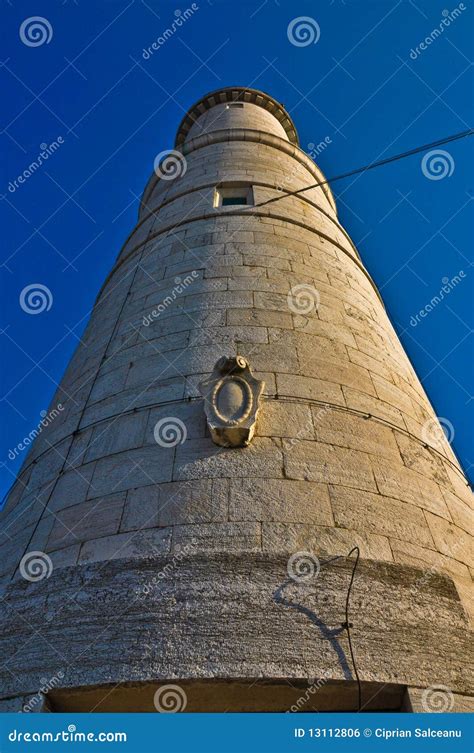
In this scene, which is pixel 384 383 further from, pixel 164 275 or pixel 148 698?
pixel 148 698

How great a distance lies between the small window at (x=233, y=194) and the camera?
1147 centimetres

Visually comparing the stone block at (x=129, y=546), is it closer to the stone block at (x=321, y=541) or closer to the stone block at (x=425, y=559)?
the stone block at (x=321, y=541)

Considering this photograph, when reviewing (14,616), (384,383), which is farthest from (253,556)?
(384,383)

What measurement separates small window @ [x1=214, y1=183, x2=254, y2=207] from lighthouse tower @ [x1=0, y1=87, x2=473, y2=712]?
236cm

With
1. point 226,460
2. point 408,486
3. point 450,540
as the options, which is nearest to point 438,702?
point 450,540

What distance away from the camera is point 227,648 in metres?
4.13

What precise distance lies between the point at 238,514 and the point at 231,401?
4.50 ft

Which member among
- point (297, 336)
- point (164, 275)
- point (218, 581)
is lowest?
point (218, 581)

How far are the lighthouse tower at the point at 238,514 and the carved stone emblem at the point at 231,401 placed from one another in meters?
0.02

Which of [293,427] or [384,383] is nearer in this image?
[293,427]

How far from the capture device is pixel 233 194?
1175 cm

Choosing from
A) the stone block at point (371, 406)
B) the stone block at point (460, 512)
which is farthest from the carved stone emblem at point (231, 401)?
the stone block at point (460, 512)

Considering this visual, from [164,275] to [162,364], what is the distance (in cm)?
258

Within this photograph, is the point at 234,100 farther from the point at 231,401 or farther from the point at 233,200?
the point at 231,401
